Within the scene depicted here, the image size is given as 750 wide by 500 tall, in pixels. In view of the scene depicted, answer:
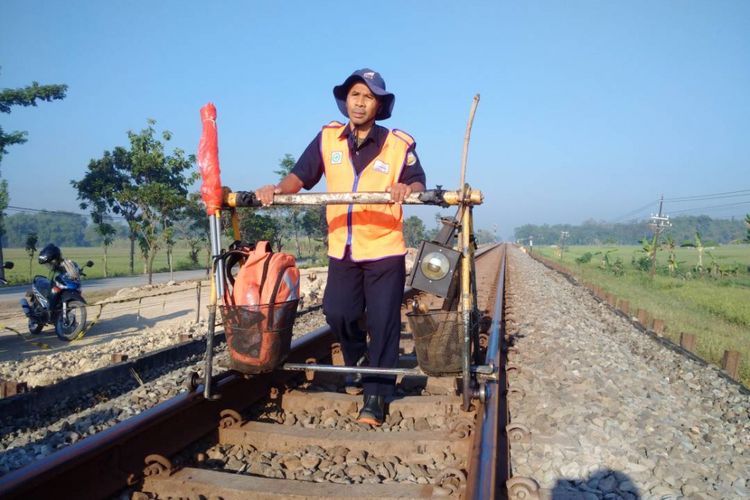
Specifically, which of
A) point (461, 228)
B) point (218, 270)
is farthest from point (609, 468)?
point (218, 270)

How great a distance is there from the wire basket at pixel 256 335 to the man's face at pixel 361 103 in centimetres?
112

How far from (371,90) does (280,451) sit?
6.37ft

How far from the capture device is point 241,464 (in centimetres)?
249

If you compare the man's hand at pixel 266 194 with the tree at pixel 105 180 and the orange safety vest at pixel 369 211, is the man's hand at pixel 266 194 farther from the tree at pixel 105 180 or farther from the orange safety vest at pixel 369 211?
the tree at pixel 105 180

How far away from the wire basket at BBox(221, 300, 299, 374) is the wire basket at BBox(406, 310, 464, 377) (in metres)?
0.68

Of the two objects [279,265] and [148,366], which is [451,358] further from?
[148,366]

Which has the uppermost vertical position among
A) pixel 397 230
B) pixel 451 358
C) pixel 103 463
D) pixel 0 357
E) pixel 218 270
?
pixel 397 230

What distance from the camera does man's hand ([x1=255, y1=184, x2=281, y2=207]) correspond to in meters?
2.94

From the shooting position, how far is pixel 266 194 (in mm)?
2943

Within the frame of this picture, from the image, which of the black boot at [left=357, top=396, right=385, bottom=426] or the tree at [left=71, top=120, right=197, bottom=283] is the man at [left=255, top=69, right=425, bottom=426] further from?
the tree at [left=71, top=120, right=197, bottom=283]

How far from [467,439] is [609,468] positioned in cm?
66

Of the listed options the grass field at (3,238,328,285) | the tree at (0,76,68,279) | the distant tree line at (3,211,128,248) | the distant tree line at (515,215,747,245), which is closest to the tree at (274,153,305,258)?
the grass field at (3,238,328,285)

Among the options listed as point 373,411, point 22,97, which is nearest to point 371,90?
point 373,411

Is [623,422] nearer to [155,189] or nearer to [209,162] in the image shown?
[209,162]
